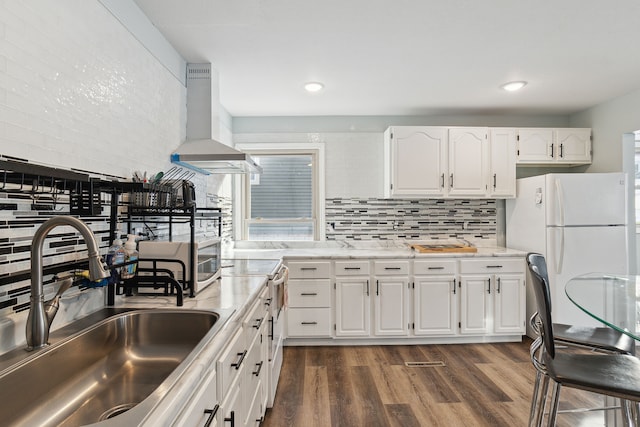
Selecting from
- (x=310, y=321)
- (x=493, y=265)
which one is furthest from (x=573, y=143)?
(x=310, y=321)

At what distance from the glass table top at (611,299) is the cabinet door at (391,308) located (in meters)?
1.46

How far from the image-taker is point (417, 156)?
359cm

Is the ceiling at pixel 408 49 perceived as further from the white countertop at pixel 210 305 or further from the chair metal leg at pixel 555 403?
the chair metal leg at pixel 555 403

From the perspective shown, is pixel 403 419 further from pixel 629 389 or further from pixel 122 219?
pixel 122 219

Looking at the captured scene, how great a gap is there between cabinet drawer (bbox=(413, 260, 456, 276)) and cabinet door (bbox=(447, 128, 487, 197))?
2.42ft

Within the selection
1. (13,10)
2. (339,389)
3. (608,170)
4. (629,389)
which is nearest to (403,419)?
(339,389)

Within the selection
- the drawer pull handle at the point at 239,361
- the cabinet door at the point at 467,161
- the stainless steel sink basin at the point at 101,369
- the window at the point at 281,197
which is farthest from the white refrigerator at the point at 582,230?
the stainless steel sink basin at the point at 101,369

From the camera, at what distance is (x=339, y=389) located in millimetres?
2502

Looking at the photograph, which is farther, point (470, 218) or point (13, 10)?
point (470, 218)

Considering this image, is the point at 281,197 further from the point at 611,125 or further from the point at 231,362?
the point at 611,125

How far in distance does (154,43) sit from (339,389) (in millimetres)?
2548

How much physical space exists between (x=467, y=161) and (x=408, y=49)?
159 cm

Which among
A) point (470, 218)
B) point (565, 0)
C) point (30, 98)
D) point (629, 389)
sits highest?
point (565, 0)

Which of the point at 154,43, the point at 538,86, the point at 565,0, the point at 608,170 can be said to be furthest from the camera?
the point at 608,170
